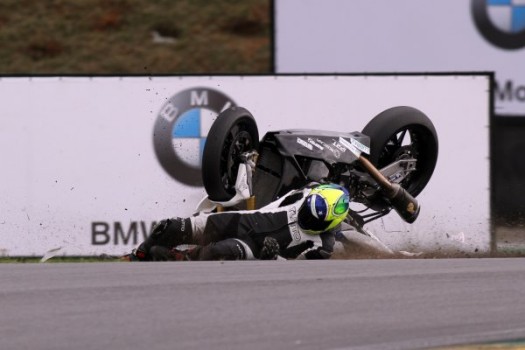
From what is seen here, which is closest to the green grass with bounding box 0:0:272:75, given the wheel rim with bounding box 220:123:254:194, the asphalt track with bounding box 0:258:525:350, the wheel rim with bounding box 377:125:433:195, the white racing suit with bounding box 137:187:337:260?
the wheel rim with bounding box 377:125:433:195

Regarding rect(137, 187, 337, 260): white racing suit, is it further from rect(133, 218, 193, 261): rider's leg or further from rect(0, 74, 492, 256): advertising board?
rect(0, 74, 492, 256): advertising board

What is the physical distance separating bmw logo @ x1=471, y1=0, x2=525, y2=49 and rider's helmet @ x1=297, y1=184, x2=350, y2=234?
473 centimetres

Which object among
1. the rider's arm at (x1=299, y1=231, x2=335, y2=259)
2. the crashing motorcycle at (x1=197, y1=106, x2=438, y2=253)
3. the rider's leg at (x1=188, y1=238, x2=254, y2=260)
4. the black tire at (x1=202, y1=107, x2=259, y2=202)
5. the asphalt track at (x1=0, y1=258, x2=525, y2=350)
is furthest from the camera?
the crashing motorcycle at (x1=197, y1=106, x2=438, y2=253)

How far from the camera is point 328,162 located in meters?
9.41

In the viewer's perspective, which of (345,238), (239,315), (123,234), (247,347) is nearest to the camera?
(247,347)

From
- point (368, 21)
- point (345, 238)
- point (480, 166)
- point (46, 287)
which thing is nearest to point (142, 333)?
point (46, 287)

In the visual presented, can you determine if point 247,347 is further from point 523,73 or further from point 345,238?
point 523,73

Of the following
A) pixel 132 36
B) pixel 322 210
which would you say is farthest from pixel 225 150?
pixel 132 36

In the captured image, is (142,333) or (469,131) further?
(469,131)

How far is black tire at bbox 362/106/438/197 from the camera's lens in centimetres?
991

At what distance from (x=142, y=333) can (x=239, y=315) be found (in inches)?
22.8

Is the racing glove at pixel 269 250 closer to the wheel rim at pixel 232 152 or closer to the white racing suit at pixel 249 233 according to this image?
the white racing suit at pixel 249 233

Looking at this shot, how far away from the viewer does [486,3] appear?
43.0ft

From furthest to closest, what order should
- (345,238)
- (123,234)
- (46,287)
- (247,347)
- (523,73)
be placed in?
(523,73) < (123,234) < (345,238) < (46,287) < (247,347)
